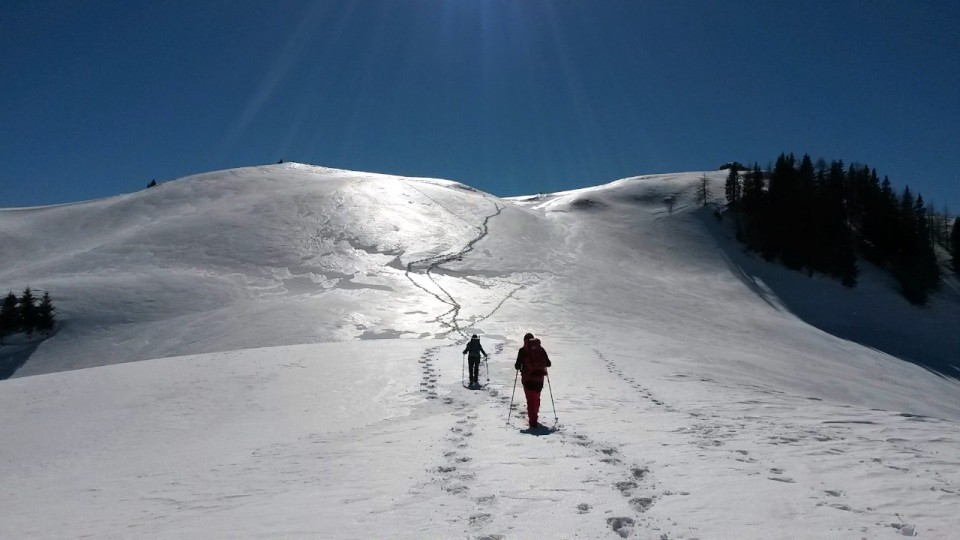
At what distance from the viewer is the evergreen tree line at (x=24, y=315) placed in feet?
102

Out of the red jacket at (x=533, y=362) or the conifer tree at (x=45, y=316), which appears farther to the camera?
the conifer tree at (x=45, y=316)

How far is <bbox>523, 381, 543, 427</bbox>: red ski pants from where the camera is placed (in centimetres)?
1184

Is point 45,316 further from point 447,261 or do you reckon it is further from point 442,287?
point 447,261

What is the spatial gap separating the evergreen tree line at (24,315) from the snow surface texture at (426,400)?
100 cm

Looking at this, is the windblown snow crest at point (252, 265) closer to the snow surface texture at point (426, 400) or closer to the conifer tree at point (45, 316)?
the snow surface texture at point (426, 400)

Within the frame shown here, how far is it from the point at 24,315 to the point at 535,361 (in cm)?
3297

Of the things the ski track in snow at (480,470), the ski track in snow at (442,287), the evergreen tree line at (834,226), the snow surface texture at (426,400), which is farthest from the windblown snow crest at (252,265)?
the evergreen tree line at (834,226)

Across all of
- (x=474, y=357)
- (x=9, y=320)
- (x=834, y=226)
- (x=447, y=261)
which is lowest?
(x=474, y=357)

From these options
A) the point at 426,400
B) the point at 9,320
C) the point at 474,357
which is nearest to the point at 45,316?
the point at 9,320

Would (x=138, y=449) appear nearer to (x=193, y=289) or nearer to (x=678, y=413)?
(x=678, y=413)

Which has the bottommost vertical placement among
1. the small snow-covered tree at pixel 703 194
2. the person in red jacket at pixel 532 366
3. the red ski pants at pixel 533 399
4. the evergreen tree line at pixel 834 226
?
the red ski pants at pixel 533 399

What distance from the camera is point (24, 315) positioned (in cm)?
3139

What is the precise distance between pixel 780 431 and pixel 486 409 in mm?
6607

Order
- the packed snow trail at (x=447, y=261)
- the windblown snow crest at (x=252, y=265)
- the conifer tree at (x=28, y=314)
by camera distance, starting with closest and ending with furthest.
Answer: the windblown snow crest at (x=252, y=265) < the conifer tree at (x=28, y=314) < the packed snow trail at (x=447, y=261)
